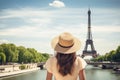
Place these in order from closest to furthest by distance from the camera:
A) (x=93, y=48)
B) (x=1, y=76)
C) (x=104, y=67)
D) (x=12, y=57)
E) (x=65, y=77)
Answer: (x=65, y=77)
(x=1, y=76)
(x=12, y=57)
(x=104, y=67)
(x=93, y=48)

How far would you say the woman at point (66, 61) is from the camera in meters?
1.80

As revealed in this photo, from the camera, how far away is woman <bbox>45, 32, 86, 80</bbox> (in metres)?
1.80

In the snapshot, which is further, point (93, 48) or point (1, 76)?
point (93, 48)

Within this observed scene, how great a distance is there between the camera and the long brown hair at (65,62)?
5.89 feet

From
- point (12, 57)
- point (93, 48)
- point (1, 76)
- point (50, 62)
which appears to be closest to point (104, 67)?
point (93, 48)

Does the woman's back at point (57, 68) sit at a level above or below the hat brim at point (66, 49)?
below

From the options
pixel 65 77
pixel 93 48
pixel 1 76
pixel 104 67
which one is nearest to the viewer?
pixel 65 77

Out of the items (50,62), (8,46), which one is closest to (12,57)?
(8,46)

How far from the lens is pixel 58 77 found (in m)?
1.81

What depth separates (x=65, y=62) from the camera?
5.90ft

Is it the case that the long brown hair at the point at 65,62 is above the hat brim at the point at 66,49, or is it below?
below

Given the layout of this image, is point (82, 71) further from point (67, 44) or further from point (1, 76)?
point (1, 76)

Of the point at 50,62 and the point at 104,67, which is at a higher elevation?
the point at 50,62

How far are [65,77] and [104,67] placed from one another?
151 feet
